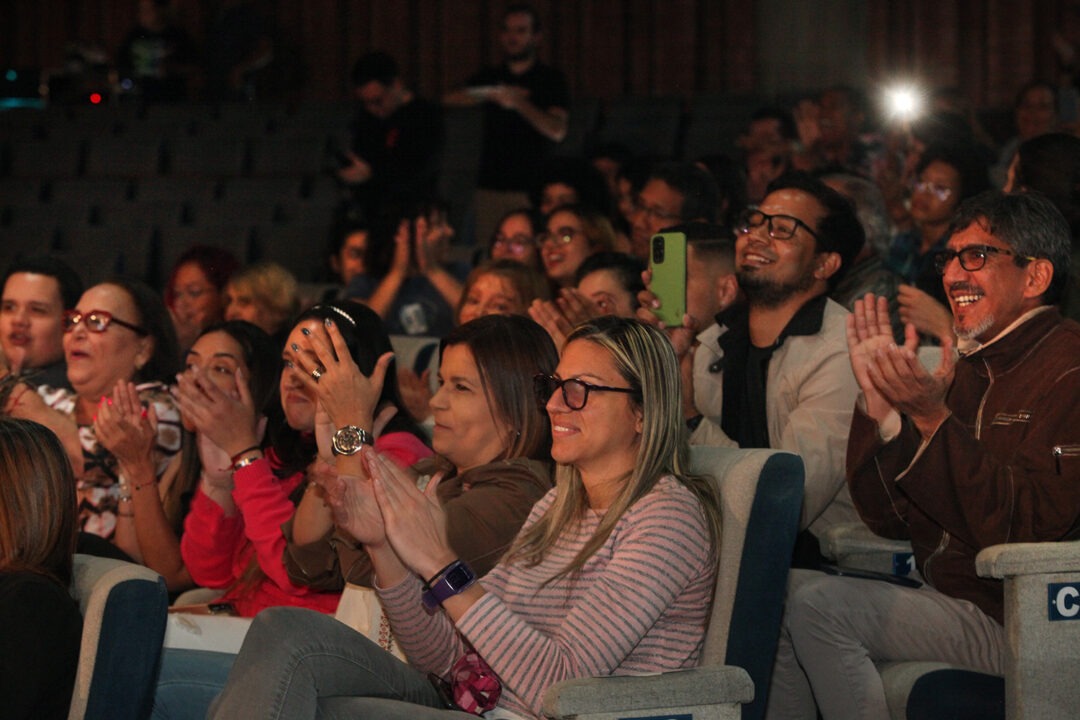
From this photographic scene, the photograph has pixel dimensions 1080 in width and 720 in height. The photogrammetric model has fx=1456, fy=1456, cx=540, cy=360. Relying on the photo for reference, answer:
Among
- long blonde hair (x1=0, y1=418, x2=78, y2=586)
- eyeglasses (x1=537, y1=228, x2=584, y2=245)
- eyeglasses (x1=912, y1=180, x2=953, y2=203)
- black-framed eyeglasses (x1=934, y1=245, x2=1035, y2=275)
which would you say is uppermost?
eyeglasses (x1=912, y1=180, x2=953, y2=203)

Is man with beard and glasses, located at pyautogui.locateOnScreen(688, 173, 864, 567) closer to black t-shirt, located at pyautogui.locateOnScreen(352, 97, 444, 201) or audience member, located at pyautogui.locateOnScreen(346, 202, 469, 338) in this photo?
audience member, located at pyautogui.locateOnScreen(346, 202, 469, 338)

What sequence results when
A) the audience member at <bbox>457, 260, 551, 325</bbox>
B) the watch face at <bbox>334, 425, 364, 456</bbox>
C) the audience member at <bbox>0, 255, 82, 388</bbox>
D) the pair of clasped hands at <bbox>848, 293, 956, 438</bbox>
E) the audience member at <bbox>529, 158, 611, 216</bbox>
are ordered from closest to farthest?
the pair of clasped hands at <bbox>848, 293, 956, 438</bbox> → the watch face at <bbox>334, 425, 364, 456</bbox> → the audience member at <bbox>457, 260, 551, 325</bbox> → the audience member at <bbox>0, 255, 82, 388</bbox> → the audience member at <bbox>529, 158, 611, 216</bbox>

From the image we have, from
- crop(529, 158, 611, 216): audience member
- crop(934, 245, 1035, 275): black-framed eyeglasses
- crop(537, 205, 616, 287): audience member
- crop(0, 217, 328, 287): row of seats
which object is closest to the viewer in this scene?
crop(934, 245, 1035, 275): black-framed eyeglasses

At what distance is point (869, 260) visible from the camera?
394 cm

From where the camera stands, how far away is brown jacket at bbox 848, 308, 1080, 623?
101 inches

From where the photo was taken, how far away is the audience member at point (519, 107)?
6.65m

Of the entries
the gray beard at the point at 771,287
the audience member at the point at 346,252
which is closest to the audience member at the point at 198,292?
the audience member at the point at 346,252

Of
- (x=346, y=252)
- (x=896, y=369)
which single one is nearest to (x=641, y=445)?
(x=896, y=369)

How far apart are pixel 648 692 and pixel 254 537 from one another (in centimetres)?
118

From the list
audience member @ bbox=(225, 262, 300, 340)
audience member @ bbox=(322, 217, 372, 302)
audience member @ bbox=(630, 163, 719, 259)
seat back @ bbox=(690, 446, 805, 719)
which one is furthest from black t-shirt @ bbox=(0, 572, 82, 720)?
audience member @ bbox=(322, 217, 372, 302)

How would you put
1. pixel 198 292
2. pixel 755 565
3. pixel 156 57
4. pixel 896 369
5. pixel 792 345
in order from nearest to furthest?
pixel 755 565 < pixel 896 369 < pixel 792 345 < pixel 198 292 < pixel 156 57

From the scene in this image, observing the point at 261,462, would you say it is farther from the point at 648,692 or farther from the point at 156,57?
the point at 156,57

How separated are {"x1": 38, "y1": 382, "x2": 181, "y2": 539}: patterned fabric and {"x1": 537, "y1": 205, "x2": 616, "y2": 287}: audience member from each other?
148cm

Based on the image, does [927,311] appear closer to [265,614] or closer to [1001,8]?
[265,614]
